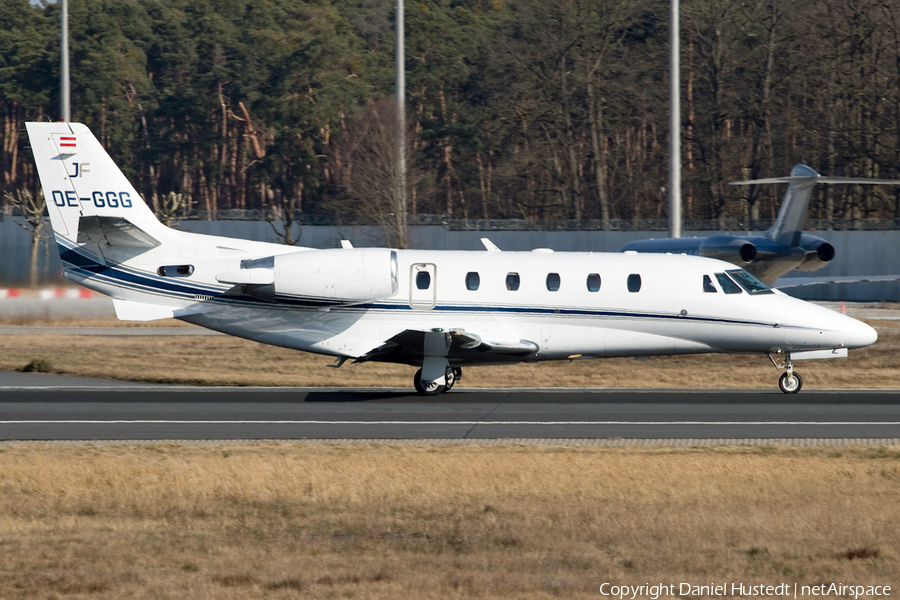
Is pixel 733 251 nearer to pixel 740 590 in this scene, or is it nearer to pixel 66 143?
pixel 66 143

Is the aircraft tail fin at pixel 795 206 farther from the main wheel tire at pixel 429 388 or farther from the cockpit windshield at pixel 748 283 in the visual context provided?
the main wheel tire at pixel 429 388

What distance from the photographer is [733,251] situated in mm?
32469

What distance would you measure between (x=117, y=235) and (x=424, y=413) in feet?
22.6

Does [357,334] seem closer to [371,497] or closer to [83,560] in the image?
[371,497]

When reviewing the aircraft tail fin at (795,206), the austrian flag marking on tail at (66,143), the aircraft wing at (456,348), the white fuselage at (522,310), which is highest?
the austrian flag marking on tail at (66,143)

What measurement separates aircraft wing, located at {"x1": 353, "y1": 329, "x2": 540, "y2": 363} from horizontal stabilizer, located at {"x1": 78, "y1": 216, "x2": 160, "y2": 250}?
15.1 ft

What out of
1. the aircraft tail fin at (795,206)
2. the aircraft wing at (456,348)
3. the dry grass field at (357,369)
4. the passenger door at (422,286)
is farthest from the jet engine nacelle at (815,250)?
the passenger door at (422,286)

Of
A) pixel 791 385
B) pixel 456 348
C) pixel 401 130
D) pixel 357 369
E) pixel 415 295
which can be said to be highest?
pixel 401 130

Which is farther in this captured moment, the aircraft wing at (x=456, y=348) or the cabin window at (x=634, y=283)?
the cabin window at (x=634, y=283)

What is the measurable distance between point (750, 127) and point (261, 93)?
3216 centimetres

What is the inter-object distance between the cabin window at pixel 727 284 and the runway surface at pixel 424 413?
1983 mm

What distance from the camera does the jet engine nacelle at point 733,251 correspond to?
32406 millimetres

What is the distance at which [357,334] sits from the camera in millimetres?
19719

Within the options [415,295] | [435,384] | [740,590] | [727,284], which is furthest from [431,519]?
[727,284]
